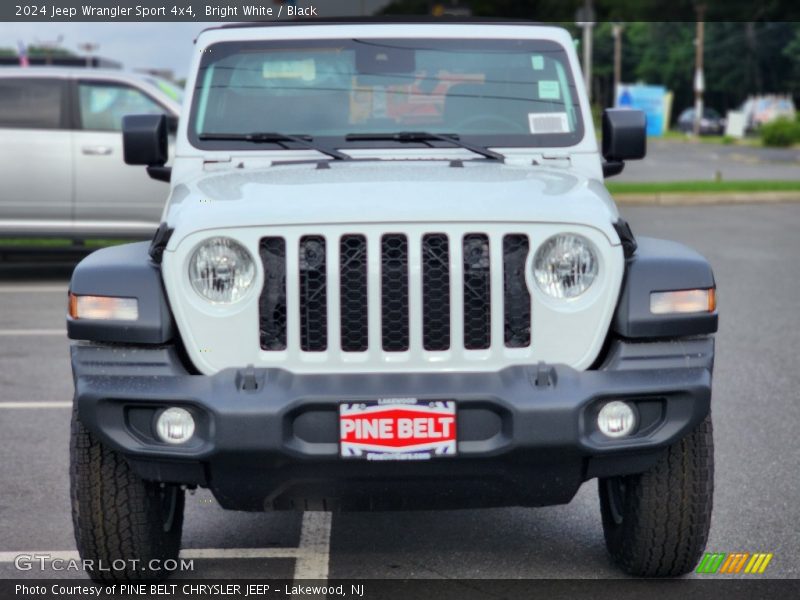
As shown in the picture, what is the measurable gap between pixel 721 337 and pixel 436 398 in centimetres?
605

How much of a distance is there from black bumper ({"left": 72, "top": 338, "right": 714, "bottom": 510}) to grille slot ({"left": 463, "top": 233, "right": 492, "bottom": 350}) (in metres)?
0.13

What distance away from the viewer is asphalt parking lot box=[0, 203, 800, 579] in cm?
496

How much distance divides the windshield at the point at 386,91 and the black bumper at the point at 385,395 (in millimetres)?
1566

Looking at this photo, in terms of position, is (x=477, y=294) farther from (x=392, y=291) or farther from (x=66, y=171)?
(x=66, y=171)

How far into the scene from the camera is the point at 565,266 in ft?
14.2

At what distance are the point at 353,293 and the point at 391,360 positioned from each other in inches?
9.0

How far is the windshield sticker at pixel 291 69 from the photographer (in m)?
5.75

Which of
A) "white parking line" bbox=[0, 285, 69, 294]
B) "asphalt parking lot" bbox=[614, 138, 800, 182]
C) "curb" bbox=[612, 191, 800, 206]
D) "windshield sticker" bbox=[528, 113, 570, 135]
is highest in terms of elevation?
"windshield sticker" bbox=[528, 113, 570, 135]

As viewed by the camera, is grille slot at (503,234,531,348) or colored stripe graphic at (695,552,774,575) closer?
grille slot at (503,234,531,348)

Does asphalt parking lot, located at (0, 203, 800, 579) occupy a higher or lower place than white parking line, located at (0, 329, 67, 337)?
higher

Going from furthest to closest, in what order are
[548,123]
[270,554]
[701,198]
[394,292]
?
1. [701,198]
2. [548,123]
3. [270,554]
4. [394,292]

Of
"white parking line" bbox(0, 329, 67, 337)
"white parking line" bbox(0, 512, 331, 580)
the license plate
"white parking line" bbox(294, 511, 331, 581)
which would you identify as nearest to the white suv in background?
"white parking line" bbox(0, 329, 67, 337)

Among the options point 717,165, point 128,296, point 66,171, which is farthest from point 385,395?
point 717,165

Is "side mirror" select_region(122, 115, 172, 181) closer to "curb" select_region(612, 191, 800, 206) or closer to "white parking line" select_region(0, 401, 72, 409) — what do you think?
"white parking line" select_region(0, 401, 72, 409)
